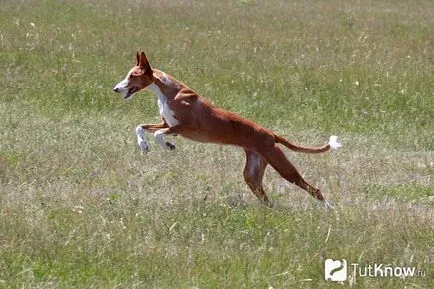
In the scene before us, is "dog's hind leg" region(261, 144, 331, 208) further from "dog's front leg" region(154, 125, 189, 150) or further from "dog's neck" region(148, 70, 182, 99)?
"dog's neck" region(148, 70, 182, 99)

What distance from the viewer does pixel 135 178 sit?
984 centimetres

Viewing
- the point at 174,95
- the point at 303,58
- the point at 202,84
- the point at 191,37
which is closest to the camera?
the point at 174,95

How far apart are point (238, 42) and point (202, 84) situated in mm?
3262

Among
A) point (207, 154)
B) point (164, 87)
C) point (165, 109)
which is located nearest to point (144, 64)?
point (164, 87)

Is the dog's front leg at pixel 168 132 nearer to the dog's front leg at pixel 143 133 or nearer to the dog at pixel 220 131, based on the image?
the dog at pixel 220 131

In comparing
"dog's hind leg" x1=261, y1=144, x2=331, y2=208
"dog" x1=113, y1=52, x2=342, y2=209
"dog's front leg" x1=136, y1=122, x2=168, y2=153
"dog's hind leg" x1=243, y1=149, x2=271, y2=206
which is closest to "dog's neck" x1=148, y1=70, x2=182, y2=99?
"dog" x1=113, y1=52, x2=342, y2=209

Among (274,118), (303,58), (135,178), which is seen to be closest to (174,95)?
(135,178)

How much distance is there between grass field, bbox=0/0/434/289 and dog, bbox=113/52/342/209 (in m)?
0.26

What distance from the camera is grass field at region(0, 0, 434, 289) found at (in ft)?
23.0

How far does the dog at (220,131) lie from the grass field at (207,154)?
0.26 m

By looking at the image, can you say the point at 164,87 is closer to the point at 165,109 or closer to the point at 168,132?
the point at 165,109

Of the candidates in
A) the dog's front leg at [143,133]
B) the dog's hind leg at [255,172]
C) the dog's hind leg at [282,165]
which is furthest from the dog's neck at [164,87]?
the dog's hind leg at [282,165]

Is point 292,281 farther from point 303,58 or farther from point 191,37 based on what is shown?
point 191,37

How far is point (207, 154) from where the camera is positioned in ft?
36.3
